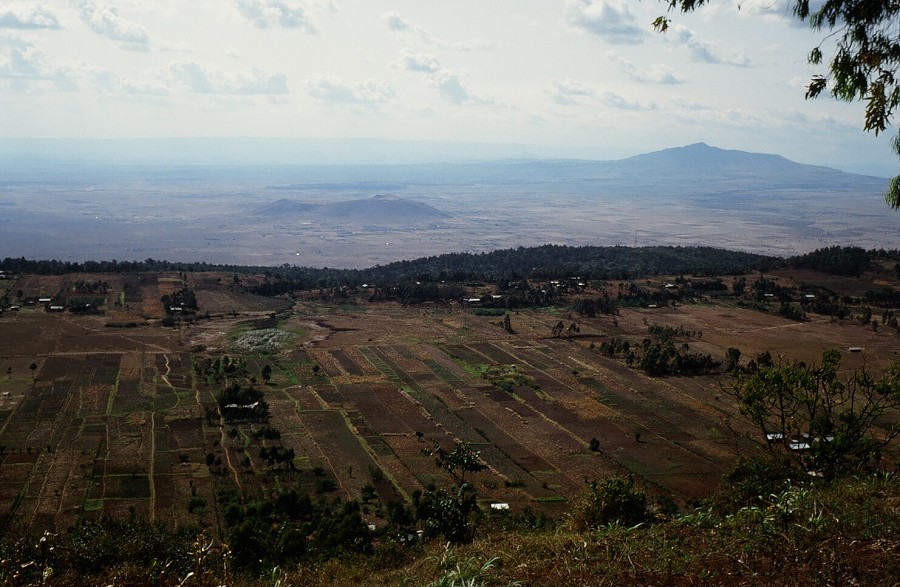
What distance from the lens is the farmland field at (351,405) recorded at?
28.5 m

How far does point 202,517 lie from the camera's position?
2541cm

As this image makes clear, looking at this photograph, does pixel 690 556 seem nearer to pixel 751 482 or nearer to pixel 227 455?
pixel 751 482

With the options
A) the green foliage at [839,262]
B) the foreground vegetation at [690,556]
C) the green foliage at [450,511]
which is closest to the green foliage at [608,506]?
the green foliage at [450,511]

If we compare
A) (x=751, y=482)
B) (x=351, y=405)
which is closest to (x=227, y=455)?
(x=351, y=405)

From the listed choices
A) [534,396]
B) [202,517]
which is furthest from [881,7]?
[534,396]

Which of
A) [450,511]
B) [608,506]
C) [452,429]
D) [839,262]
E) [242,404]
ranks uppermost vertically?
[839,262]

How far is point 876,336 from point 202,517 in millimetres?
47304

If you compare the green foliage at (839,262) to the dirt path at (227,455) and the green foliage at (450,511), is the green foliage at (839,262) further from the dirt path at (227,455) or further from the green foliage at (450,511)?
the dirt path at (227,455)

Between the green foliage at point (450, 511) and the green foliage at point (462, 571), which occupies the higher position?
the green foliage at point (462, 571)

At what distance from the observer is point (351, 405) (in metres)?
39.3

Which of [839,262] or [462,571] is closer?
[462,571]

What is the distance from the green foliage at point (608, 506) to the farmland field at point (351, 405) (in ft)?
10.3

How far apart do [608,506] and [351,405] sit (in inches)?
995

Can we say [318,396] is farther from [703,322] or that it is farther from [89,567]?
[703,322]
